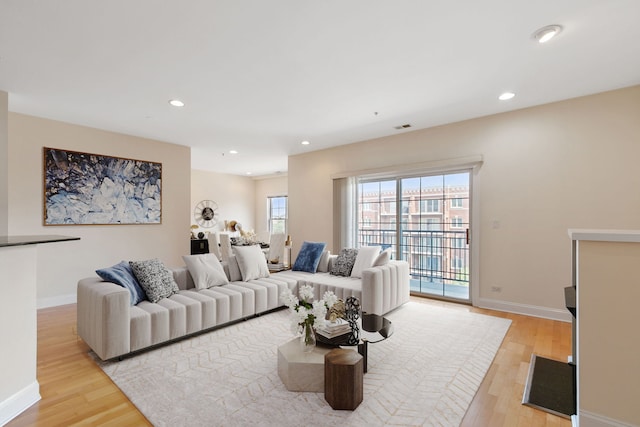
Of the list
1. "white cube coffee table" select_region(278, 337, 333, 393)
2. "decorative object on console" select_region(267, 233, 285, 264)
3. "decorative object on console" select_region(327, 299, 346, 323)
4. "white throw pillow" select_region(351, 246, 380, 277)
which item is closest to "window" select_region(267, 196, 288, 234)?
"decorative object on console" select_region(267, 233, 285, 264)

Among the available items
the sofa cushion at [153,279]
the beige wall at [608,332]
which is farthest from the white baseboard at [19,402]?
the beige wall at [608,332]

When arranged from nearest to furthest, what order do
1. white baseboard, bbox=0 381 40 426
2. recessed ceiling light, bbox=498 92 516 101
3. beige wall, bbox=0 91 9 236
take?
white baseboard, bbox=0 381 40 426, beige wall, bbox=0 91 9 236, recessed ceiling light, bbox=498 92 516 101

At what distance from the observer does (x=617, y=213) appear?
10.9 ft

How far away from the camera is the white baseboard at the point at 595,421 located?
5.24 feet

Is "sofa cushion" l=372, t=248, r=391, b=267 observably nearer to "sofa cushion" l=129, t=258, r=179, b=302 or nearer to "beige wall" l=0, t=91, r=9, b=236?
"sofa cushion" l=129, t=258, r=179, b=302

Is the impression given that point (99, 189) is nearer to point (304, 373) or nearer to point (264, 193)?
point (304, 373)

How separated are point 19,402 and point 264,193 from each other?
8207 mm

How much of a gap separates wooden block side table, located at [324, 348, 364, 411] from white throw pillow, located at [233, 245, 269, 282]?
91.7 inches

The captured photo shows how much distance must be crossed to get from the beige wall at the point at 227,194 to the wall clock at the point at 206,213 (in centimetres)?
11

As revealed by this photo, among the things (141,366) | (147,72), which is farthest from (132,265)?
(147,72)

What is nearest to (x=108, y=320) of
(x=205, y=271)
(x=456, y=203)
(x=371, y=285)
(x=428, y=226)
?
(x=205, y=271)

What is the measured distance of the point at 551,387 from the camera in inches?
86.3

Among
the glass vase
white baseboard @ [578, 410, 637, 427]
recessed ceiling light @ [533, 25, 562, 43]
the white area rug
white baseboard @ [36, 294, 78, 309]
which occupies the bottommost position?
the white area rug

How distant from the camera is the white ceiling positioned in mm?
2031
